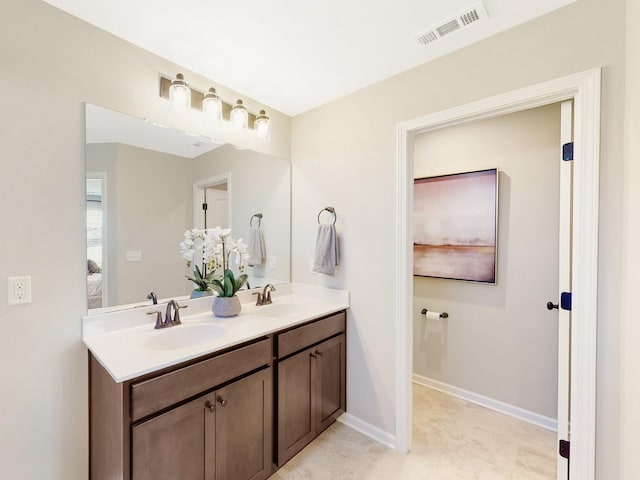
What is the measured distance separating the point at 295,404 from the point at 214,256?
3.61 ft

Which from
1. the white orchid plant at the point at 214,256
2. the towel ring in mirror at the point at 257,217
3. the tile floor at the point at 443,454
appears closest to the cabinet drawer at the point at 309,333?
the white orchid plant at the point at 214,256

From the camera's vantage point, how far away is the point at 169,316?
1705 millimetres

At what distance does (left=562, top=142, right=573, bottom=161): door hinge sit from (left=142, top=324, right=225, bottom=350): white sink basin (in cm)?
196

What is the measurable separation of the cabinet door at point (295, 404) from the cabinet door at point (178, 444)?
45 centimetres

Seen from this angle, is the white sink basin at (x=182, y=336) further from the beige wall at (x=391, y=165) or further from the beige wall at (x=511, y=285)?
the beige wall at (x=511, y=285)

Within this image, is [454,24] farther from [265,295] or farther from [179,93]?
[265,295]

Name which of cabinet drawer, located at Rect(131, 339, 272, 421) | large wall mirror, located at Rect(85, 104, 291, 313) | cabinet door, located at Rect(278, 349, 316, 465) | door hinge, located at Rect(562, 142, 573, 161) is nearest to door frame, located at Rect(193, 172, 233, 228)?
large wall mirror, located at Rect(85, 104, 291, 313)

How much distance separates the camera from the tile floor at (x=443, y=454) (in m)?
1.75

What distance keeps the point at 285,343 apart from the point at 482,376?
1791 millimetres

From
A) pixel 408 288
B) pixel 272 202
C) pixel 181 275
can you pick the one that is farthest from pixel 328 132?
pixel 181 275

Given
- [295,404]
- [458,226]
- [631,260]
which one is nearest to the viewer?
[631,260]

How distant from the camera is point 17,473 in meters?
1.29

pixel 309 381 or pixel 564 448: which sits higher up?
pixel 309 381

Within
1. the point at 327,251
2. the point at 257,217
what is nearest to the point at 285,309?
the point at 327,251
